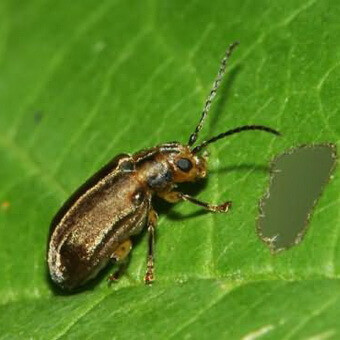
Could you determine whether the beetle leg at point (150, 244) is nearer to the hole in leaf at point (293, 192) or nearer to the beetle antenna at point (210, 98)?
the beetle antenna at point (210, 98)

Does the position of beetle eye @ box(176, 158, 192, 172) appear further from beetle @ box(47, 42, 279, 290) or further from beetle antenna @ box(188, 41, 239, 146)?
beetle antenna @ box(188, 41, 239, 146)

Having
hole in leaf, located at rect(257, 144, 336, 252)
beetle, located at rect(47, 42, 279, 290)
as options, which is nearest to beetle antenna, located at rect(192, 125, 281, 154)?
beetle, located at rect(47, 42, 279, 290)

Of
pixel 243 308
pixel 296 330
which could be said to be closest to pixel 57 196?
pixel 243 308

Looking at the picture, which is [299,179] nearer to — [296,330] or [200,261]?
[200,261]

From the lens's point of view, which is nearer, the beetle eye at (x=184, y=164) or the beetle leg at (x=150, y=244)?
the beetle leg at (x=150, y=244)

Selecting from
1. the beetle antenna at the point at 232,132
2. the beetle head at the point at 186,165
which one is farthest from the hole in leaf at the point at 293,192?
the beetle head at the point at 186,165

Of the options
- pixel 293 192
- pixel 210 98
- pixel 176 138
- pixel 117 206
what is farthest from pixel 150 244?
pixel 210 98
